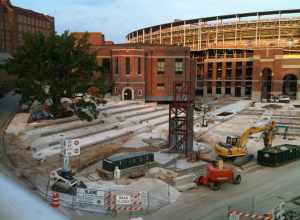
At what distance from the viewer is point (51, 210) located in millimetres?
1624

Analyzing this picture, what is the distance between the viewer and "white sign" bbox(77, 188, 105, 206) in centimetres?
1797

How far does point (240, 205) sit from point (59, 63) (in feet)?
84.0

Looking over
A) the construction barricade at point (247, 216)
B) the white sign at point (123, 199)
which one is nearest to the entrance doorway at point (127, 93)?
the white sign at point (123, 199)

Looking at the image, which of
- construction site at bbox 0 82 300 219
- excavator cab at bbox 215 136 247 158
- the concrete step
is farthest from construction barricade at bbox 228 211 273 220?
excavator cab at bbox 215 136 247 158

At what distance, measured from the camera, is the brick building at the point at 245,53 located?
75625 millimetres

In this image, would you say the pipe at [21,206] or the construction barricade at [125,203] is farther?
the construction barricade at [125,203]

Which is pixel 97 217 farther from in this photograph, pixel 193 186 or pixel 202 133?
pixel 202 133

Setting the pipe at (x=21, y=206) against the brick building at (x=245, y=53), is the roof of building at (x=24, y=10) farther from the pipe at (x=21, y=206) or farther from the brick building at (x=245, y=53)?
the pipe at (x=21, y=206)

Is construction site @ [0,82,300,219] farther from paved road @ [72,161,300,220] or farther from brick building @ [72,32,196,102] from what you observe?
brick building @ [72,32,196,102]

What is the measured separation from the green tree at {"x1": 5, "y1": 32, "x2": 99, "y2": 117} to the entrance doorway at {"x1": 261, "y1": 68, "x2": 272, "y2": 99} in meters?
50.2

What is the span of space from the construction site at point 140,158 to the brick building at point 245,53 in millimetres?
31663

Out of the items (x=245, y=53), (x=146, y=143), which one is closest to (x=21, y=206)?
(x=146, y=143)

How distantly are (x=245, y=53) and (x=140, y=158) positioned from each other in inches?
2769

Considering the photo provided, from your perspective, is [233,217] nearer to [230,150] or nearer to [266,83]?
Answer: [230,150]
